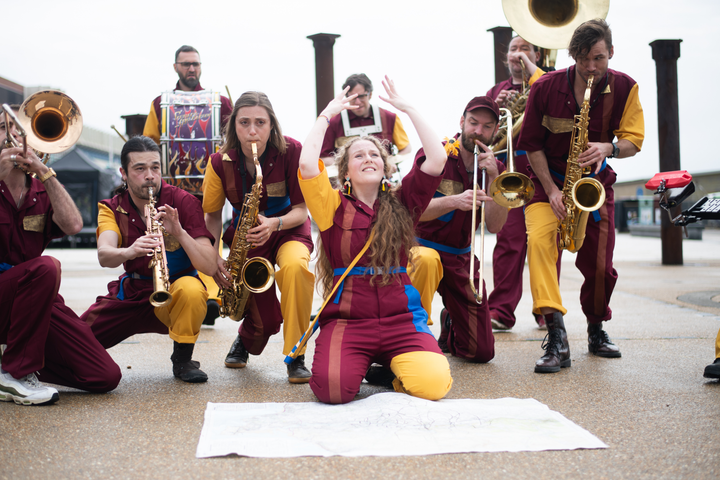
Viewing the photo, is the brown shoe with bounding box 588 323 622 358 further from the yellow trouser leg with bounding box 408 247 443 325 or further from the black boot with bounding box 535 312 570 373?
the yellow trouser leg with bounding box 408 247 443 325

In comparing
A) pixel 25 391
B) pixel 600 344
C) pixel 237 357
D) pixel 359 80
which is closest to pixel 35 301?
pixel 25 391

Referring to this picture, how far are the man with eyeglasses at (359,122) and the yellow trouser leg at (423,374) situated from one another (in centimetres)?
254

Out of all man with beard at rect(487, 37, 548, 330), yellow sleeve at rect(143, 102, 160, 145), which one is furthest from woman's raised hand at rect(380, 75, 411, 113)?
yellow sleeve at rect(143, 102, 160, 145)

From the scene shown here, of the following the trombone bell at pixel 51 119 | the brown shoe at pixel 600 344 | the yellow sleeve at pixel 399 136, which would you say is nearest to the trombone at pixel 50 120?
the trombone bell at pixel 51 119

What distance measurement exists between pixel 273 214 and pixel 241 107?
62 centimetres

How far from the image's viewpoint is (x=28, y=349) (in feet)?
9.67

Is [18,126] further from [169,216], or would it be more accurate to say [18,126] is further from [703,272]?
[703,272]

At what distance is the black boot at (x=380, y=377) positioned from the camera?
332 cm

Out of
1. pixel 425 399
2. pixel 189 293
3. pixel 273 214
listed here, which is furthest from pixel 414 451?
pixel 273 214

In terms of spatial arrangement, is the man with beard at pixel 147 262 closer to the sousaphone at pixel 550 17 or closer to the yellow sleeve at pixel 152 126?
the yellow sleeve at pixel 152 126

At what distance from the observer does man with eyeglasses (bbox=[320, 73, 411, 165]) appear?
528cm

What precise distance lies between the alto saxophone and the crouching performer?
0.77 m

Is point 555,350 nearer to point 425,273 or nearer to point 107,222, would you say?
point 425,273

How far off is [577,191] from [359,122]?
222cm
